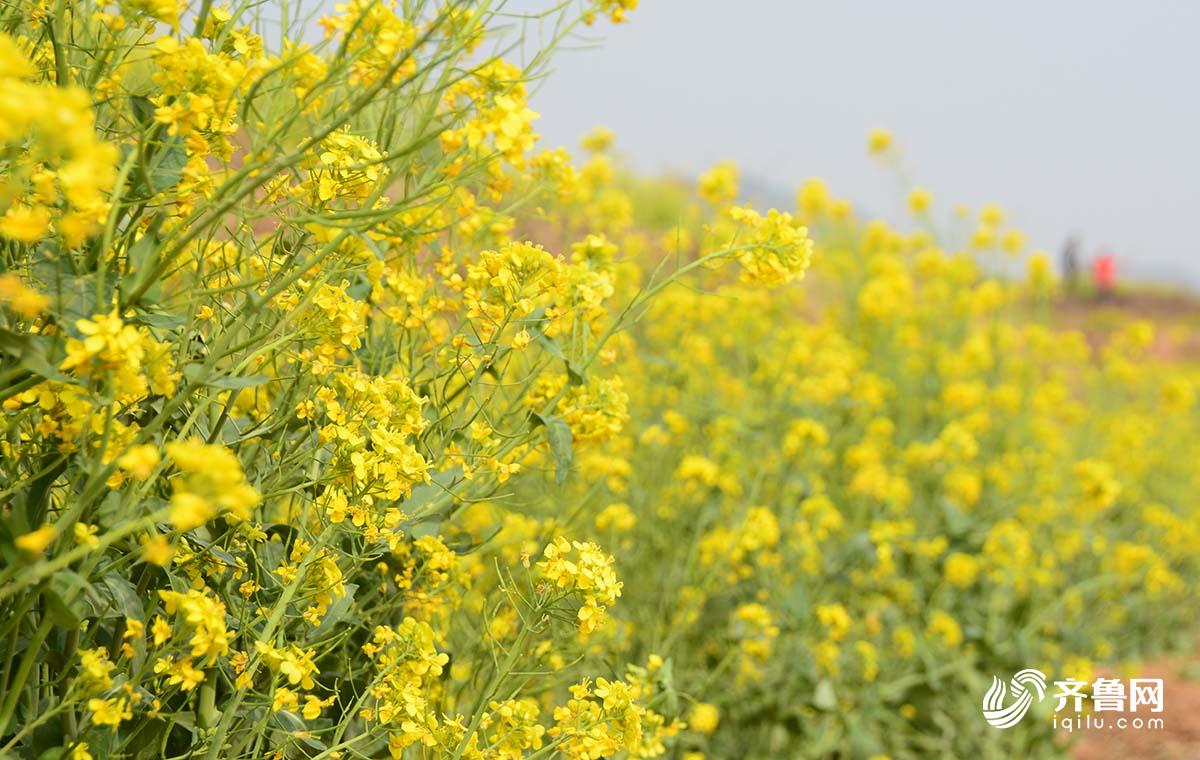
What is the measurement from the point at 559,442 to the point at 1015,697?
2.89 metres

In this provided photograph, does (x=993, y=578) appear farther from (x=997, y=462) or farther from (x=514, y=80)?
(x=514, y=80)

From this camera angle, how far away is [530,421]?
5.46 ft

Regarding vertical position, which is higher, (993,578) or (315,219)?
(315,219)

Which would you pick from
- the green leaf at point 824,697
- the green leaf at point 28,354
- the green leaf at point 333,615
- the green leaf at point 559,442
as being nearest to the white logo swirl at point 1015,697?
the green leaf at point 824,697

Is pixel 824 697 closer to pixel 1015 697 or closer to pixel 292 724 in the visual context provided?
pixel 1015 697

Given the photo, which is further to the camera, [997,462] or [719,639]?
[997,462]

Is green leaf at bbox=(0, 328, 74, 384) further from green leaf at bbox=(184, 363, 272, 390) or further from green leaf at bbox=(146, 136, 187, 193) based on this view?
green leaf at bbox=(146, 136, 187, 193)

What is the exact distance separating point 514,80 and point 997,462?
4.28 meters

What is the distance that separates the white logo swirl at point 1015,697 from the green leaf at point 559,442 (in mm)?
2715

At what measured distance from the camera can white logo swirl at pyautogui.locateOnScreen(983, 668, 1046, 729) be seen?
3668 millimetres

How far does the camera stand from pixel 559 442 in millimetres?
1586

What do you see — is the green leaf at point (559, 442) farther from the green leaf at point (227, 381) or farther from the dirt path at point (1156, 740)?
the dirt path at point (1156, 740)

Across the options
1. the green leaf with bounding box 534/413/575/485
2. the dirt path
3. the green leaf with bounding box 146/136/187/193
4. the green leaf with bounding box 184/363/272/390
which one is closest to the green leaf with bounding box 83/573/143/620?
the green leaf with bounding box 184/363/272/390

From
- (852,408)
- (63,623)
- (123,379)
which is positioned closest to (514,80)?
(123,379)
